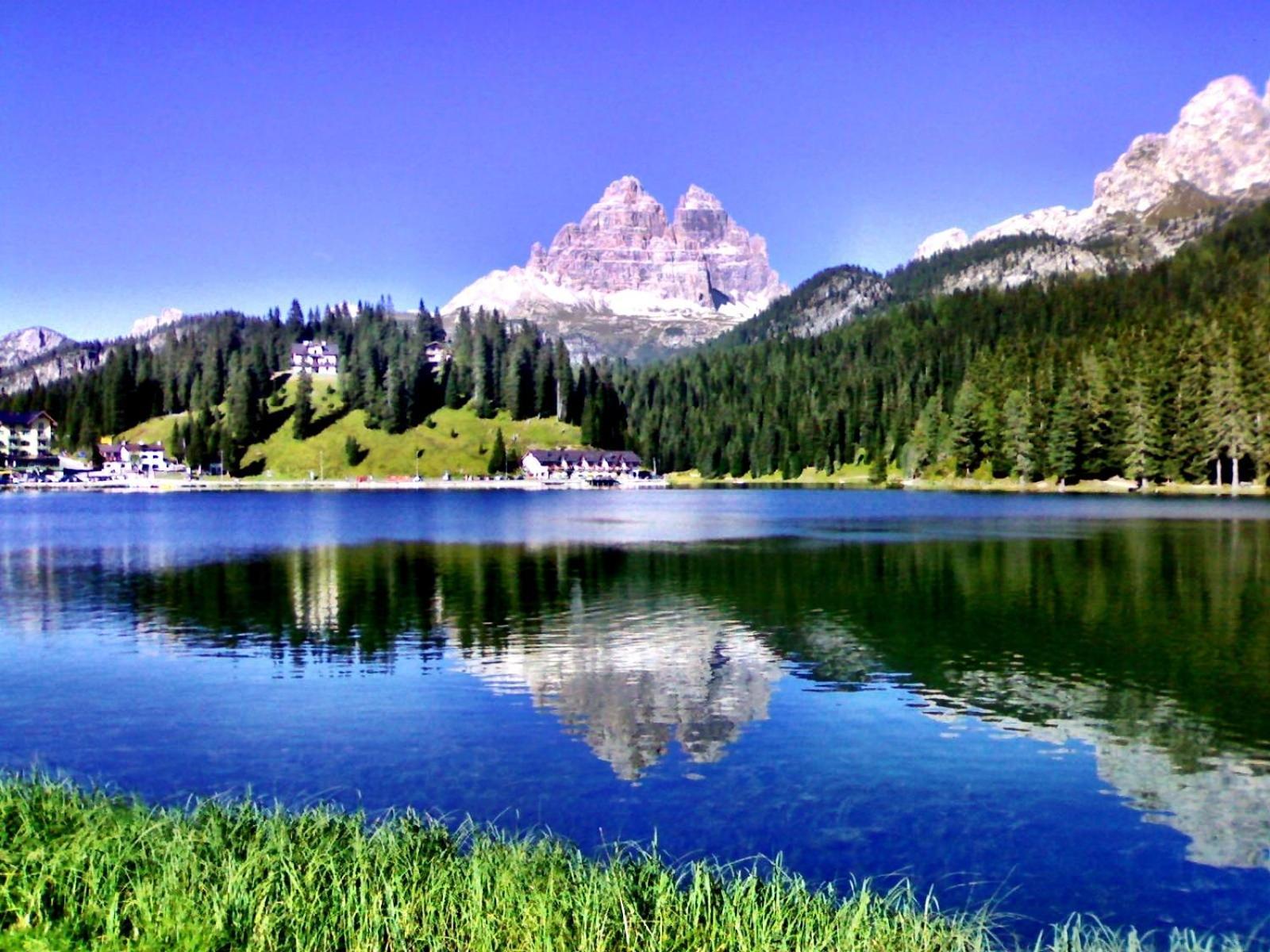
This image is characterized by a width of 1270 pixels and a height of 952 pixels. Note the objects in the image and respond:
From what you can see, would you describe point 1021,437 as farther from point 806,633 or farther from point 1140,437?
point 806,633

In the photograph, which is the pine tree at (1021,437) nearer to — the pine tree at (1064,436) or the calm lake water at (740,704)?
the pine tree at (1064,436)

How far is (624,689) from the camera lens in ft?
102

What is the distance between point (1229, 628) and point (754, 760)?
26.0m

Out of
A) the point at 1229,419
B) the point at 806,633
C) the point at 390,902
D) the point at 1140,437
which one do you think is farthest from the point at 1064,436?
the point at 390,902

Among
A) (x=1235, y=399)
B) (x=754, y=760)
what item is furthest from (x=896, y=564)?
(x=1235, y=399)

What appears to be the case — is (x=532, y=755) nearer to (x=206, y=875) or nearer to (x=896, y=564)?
(x=206, y=875)

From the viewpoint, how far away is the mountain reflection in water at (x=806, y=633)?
25391 mm

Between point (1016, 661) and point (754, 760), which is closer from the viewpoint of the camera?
point (754, 760)

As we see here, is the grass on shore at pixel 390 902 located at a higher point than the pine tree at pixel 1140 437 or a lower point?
lower

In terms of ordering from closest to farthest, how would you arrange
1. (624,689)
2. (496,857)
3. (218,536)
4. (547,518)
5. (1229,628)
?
(496,857) → (624,689) → (1229,628) → (218,536) → (547,518)

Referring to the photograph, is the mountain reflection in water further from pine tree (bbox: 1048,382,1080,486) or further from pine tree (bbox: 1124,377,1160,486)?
pine tree (bbox: 1048,382,1080,486)

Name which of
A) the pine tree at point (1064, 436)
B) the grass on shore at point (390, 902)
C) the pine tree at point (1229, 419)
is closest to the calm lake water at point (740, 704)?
the grass on shore at point (390, 902)

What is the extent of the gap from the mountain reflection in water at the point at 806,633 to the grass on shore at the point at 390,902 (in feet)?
26.9

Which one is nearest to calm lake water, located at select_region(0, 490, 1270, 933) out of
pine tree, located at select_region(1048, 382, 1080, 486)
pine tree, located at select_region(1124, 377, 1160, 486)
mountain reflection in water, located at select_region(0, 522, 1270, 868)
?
mountain reflection in water, located at select_region(0, 522, 1270, 868)
